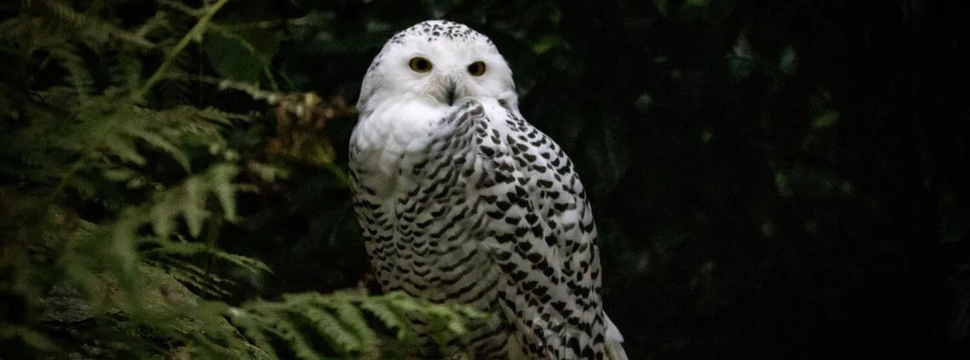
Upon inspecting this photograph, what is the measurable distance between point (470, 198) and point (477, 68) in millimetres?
244

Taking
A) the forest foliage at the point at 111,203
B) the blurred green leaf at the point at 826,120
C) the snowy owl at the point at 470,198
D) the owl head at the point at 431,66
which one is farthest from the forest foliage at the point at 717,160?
the forest foliage at the point at 111,203

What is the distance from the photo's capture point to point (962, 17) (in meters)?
2.24

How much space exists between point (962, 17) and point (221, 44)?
5.84 feet

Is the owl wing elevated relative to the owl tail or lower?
elevated

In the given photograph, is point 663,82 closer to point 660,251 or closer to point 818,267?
point 660,251

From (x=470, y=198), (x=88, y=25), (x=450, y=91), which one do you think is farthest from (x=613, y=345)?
(x=88, y=25)

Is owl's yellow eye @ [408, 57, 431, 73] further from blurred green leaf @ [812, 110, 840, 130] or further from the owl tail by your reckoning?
blurred green leaf @ [812, 110, 840, 130]

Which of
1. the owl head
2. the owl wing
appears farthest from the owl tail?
the owl head

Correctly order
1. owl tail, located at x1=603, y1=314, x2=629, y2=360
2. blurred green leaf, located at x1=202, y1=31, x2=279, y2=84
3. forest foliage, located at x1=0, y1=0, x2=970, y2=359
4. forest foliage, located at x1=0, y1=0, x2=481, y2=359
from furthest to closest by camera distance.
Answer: forest foliage, located at x1=0, y1=0, x2=970, y2=359
owl tail, located at x1=603, y1=314, x2=629, y2=360
blurred green leaf, located at x1=202, y1=31, x2=279, y2=84
forest foliage, located at x1=0, y1=0, x2=481, y2=359

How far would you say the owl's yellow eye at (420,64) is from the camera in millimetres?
1567

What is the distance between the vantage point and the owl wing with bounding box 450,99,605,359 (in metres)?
1.54

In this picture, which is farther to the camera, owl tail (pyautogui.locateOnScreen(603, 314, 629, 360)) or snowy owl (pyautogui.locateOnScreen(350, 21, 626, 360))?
owl tail (pyautogui.locateOnScreen(603, 314, 629, 360))

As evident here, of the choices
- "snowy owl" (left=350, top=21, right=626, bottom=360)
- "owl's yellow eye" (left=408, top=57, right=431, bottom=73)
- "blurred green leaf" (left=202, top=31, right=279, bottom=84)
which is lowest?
"snowy owl" (left=350, top=21, right=626, bottom=360)

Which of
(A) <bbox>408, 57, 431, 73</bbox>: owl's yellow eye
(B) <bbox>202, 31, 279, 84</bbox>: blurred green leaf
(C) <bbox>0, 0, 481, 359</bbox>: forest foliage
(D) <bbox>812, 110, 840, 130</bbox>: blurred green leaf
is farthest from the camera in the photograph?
(D) <bbox>812, 110, 840, 130</bbox>: blurred green leaf
